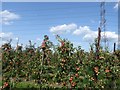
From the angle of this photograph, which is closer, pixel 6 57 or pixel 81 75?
A: pixel 81 75

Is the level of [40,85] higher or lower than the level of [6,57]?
lower

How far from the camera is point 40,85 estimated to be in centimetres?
1783

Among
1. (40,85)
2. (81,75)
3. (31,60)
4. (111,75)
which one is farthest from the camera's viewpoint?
(31,60)

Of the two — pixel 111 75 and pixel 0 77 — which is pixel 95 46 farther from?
pixel 0 77

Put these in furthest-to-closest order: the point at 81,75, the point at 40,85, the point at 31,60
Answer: the point at 31,60 → the point at 40,85 → the point at 81,75

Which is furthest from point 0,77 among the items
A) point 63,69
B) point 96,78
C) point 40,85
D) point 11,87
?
point 96,78

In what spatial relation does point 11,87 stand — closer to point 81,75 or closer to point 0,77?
point 0,77

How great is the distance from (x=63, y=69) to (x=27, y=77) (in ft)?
22.2

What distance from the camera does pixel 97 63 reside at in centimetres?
1695

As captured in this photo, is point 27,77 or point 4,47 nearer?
point 4,47

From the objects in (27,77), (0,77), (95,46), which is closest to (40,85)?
(0,77)

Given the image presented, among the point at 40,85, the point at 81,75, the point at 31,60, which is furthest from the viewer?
the point at 31,60

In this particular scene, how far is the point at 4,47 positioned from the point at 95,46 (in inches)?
215

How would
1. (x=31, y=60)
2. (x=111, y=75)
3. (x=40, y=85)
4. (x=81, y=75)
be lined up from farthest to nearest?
(x=31, y=60) < (x=111, y=75) < (x=40, y=85) < (x=81, y=75)
